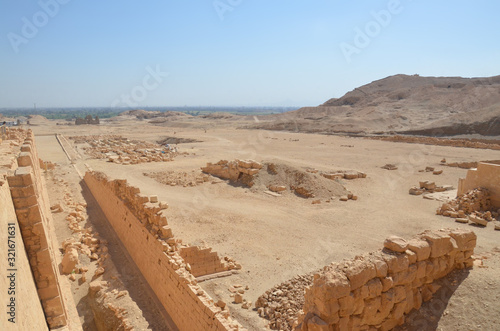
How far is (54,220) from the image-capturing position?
35.0ft

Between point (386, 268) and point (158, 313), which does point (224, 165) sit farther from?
point (386, 268)

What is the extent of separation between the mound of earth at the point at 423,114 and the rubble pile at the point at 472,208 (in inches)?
1130

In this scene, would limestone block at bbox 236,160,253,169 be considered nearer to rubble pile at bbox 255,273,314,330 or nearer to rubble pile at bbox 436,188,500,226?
rubble pile at bbox 436,188,500,226

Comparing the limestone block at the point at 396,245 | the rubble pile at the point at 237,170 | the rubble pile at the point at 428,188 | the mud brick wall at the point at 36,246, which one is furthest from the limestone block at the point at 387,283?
the rubble pile at the point at 428,188

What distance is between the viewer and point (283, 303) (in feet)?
21.2

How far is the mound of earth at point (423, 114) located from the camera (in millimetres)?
38281

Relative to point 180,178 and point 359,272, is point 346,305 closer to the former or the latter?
point 359,272

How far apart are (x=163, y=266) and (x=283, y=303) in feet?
8.42

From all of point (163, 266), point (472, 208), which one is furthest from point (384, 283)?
point (472, 208)

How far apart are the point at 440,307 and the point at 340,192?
11.6m

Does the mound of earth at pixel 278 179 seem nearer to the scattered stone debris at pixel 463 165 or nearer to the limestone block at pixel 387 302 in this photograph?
the scattered stone debris at pixel 463 165

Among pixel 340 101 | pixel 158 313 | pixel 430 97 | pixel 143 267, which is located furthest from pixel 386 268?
pixel 340 101

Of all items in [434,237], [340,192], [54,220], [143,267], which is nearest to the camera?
[434,237]

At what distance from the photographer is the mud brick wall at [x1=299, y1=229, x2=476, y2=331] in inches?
151
